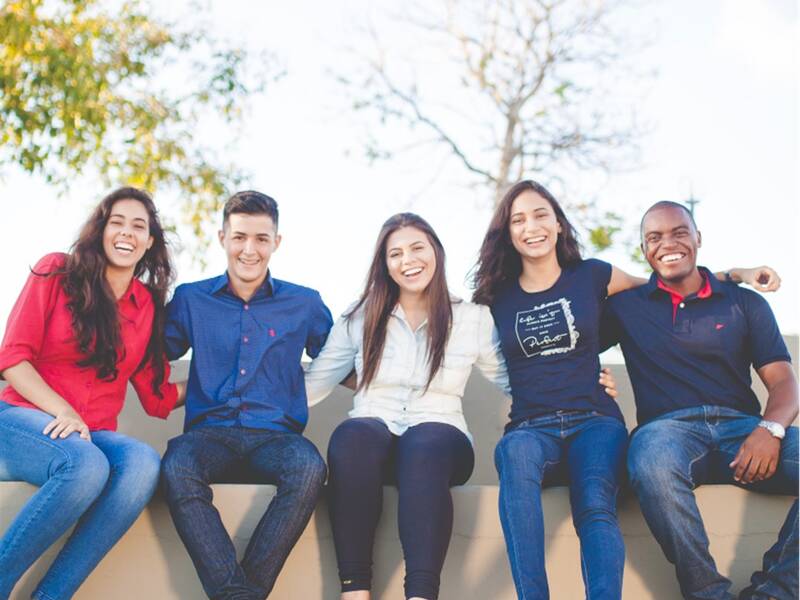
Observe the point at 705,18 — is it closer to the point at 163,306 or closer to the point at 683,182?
the point at 683,182

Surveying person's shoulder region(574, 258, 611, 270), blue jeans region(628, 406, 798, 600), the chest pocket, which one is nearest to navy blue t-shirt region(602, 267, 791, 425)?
blue jeans region(628, 406, 798, 600)

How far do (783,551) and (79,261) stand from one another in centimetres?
236

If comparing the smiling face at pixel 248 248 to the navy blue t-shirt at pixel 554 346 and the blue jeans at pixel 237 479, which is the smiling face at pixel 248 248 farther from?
the navy blue t-shirt at pixel 554 346

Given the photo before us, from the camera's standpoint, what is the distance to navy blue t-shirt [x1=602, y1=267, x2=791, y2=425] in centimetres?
306

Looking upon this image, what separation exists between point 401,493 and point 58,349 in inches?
47.2

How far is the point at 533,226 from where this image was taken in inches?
130

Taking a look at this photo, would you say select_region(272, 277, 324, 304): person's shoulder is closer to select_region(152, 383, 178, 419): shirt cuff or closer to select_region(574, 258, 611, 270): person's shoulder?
select_region(152, 383, 178, 419): shirt cuff

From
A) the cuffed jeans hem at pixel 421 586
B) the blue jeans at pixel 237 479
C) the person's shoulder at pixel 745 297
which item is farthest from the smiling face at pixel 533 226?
the cuffed jeans hem at pixel 421 586

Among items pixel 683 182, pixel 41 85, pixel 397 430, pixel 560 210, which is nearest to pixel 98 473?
pixel 397 430

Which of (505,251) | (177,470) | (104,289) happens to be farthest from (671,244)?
(104,289)

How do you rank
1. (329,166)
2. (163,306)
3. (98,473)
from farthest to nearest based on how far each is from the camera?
(329,166) < (163,306) < (98,473)

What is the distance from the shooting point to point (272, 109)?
28.1 ft

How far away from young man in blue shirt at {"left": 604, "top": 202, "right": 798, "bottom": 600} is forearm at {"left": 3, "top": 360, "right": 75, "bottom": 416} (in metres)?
1.75

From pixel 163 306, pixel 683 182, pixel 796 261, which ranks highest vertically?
pixel 683 182
